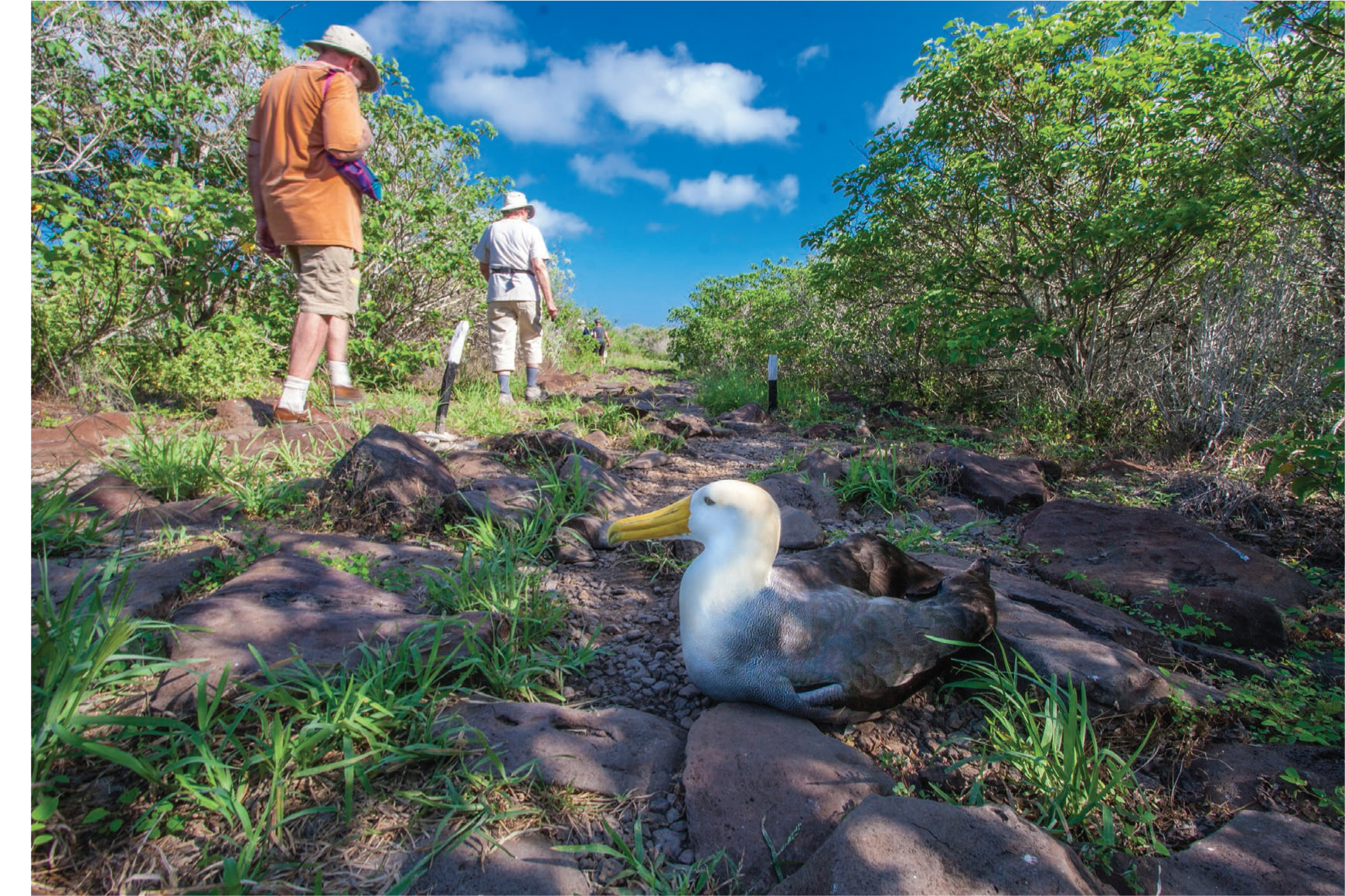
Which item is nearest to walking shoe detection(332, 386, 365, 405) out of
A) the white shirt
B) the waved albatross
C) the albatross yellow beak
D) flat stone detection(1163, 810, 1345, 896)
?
the white shirt

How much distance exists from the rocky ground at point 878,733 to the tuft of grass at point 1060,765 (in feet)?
0.20

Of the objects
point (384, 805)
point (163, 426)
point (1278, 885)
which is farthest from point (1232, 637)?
point (163, 426)

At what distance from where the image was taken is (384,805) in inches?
56.6

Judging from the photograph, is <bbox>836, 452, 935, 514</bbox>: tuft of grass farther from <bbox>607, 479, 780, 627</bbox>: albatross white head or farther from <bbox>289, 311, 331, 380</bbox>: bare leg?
<bbox>289, 311, 331, 380</bbox>: bare leg

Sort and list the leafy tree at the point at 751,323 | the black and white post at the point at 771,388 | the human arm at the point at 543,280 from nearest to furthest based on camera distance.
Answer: the human arm at the point at 543,280, the black and white post at the point at 771,388, the leafy tree at the point at 751,323

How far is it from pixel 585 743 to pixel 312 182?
4.29 metres

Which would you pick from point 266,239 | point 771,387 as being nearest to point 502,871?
point 266,239

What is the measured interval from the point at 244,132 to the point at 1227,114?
8.41 metres

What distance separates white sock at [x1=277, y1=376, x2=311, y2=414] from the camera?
430 centimetres

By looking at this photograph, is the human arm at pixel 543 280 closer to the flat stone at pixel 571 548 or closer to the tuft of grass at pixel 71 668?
the flat stone at pixel 571 548

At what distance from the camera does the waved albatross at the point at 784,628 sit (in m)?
1.73

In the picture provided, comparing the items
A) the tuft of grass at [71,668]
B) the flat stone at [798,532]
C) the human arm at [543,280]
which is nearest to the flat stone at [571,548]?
the flat stone at [798,532]

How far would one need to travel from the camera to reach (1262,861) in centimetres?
130

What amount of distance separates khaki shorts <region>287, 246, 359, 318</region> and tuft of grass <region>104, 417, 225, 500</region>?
1.43 metres
